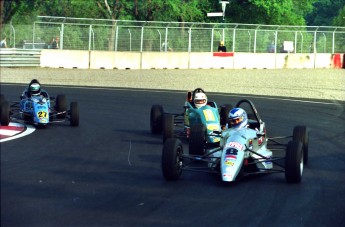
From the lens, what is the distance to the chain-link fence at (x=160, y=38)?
126 ft

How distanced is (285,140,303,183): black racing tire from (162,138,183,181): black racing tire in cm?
141

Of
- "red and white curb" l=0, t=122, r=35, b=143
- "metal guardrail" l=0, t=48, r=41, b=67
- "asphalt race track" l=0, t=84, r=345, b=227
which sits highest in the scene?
"metal guardrail" l=0, t=48, r=41, b=67

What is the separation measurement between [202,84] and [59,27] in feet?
29.6

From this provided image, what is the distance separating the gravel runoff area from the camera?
30.2 metres

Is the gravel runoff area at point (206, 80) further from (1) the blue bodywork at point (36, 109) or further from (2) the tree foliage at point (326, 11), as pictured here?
(2) the tree foliage at point (326, 11)

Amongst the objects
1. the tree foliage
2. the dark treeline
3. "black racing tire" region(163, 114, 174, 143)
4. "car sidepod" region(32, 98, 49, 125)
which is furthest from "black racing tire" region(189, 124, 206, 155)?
the tree foliage

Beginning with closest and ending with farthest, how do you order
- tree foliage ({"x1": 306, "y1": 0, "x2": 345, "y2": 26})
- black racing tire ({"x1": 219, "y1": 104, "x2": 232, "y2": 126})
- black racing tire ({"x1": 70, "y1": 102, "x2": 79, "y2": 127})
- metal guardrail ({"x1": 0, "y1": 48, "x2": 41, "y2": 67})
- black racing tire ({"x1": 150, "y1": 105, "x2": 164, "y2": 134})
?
black racing tire ({"x1": 219, "y1": 104, "x2": 232, "y2": 126}) → black racing tire ({"x1": 150, "y1": 105, "x2": 164, "y2": 134}) → black racing tire ({"x1": 70, "y1": 102, "x2": 79, "y2": 127}) → metal guardrail ({"x1": 0, "y1": 48, "x2": 41, "y2": 67}) → tree foliage ({"x1": 306, "y1": 0, "x2": 345, "y2": 26})

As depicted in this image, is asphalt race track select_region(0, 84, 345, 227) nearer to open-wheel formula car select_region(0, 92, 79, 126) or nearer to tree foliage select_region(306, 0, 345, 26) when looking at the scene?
open-wheel formula car select_region(0, 92, 79, 126)

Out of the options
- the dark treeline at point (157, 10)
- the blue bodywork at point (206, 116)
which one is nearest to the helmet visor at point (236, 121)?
the blue bodywork at point (206, 116)

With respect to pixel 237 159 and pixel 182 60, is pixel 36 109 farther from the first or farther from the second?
pixel 182 60

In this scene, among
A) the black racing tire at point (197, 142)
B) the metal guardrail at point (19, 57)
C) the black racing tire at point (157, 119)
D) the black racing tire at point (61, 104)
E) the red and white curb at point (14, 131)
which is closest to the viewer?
the black racing tire at point (197, 142)

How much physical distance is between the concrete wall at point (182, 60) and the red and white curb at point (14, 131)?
792 inches

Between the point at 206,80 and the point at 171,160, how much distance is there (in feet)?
77.7

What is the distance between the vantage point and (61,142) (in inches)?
573
